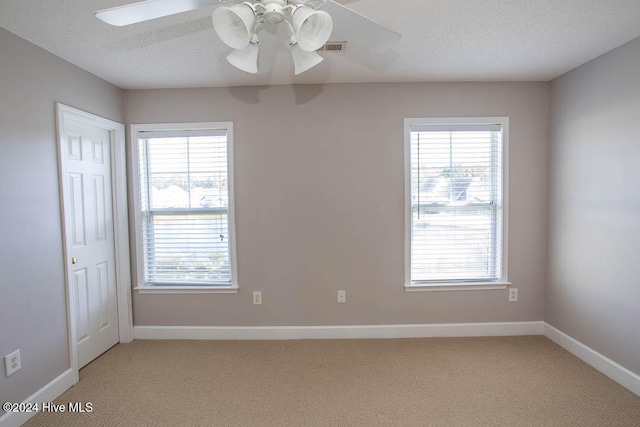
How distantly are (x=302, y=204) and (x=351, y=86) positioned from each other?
4.04 feet

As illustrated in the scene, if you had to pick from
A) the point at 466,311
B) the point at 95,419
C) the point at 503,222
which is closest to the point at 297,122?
the point at 503,222

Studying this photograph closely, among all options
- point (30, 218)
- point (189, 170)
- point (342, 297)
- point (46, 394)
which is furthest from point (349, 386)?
point (30, 218)

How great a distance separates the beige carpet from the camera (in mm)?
1907

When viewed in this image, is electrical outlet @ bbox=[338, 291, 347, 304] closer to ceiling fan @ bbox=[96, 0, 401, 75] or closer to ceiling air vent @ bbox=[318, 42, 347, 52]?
ceiling air vent @ bbox=[318, 42, 347, 52]

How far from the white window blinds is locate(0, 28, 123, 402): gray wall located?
2.62 ft

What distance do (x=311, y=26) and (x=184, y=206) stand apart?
234 cm

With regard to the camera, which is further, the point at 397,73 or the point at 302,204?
the point at 302,204

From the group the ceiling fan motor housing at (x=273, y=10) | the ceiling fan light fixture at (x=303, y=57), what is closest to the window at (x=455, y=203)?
the ceiling fan light fixture at (x=303, y=57)

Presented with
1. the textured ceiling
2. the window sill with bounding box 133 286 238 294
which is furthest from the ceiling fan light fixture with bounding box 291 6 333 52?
the window sill with bounding box 133 286 238 294

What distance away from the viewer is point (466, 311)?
2.93m

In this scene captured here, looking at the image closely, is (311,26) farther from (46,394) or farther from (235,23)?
(46,394)

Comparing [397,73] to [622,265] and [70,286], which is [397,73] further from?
[70,286]

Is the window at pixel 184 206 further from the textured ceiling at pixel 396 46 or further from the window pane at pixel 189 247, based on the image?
the textured ceiling at pixel 396 46

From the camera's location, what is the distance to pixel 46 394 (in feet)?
6.73
